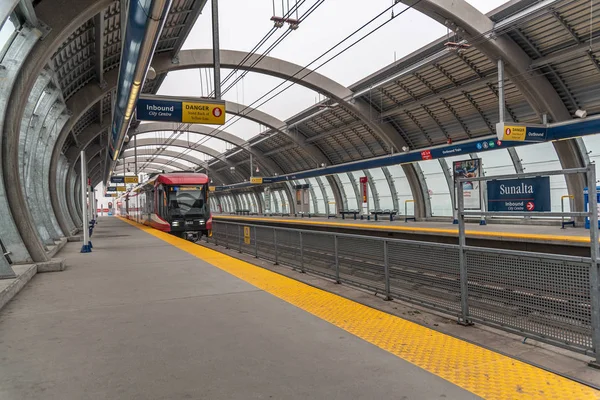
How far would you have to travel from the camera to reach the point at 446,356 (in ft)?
12.1

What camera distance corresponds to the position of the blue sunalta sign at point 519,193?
24.8 feet

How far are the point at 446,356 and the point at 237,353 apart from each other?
1.84 metres

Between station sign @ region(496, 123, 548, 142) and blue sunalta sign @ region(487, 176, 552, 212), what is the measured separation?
9.35 ft

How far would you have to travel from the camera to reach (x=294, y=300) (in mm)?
5902

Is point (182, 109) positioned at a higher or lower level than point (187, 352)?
higher

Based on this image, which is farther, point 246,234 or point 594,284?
point 246,234

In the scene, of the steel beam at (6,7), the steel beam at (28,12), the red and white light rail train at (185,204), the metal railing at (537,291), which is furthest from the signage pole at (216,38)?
the metal railing at (537,291)

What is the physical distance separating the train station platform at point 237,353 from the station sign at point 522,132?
1070 cm

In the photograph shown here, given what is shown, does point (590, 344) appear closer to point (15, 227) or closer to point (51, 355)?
point (51, 355)

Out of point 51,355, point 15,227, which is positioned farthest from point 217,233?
point 51,355

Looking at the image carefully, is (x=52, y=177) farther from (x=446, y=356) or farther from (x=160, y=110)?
(x=446, y=356)

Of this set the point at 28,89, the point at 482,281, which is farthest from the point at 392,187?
the point at 482,281

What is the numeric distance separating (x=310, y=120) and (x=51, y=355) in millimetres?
27144

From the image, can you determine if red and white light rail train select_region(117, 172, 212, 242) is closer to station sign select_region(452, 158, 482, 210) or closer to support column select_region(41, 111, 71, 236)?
support column select_region(41, 111, 71, 236)
